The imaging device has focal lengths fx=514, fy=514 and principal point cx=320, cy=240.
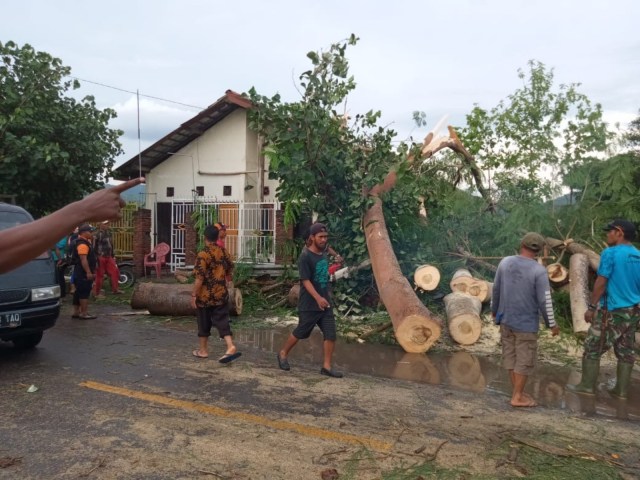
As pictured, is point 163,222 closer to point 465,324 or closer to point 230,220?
point 230,220

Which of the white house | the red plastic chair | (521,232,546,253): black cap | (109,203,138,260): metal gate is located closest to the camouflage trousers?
(521,232,546,253): black cap

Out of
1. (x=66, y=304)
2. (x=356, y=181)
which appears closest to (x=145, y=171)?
(x=66, y=304)

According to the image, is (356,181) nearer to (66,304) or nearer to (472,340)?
(472,340)

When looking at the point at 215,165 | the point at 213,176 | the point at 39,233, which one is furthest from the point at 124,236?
the point at 39,233

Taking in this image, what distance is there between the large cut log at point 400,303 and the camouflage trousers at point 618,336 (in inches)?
78.5

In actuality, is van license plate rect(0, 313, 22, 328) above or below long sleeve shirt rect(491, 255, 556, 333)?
below

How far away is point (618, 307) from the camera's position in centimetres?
534

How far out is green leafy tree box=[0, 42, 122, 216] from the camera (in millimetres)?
10867

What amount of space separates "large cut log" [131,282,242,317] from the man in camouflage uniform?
585 cm

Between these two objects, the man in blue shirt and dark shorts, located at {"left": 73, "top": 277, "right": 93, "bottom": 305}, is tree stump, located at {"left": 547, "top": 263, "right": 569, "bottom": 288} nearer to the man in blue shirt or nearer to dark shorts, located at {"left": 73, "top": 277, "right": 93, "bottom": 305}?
the man in blue shirt

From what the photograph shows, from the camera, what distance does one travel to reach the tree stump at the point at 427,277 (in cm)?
874

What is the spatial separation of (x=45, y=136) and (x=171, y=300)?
5536mm

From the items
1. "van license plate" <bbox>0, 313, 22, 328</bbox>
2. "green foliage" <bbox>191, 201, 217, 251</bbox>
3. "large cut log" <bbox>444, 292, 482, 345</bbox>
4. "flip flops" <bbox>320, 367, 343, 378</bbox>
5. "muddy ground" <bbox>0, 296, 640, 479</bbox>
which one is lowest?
"muddy ground" <bbox>0, 296, 640, 479</bbox>

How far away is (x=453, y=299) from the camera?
7918mm
